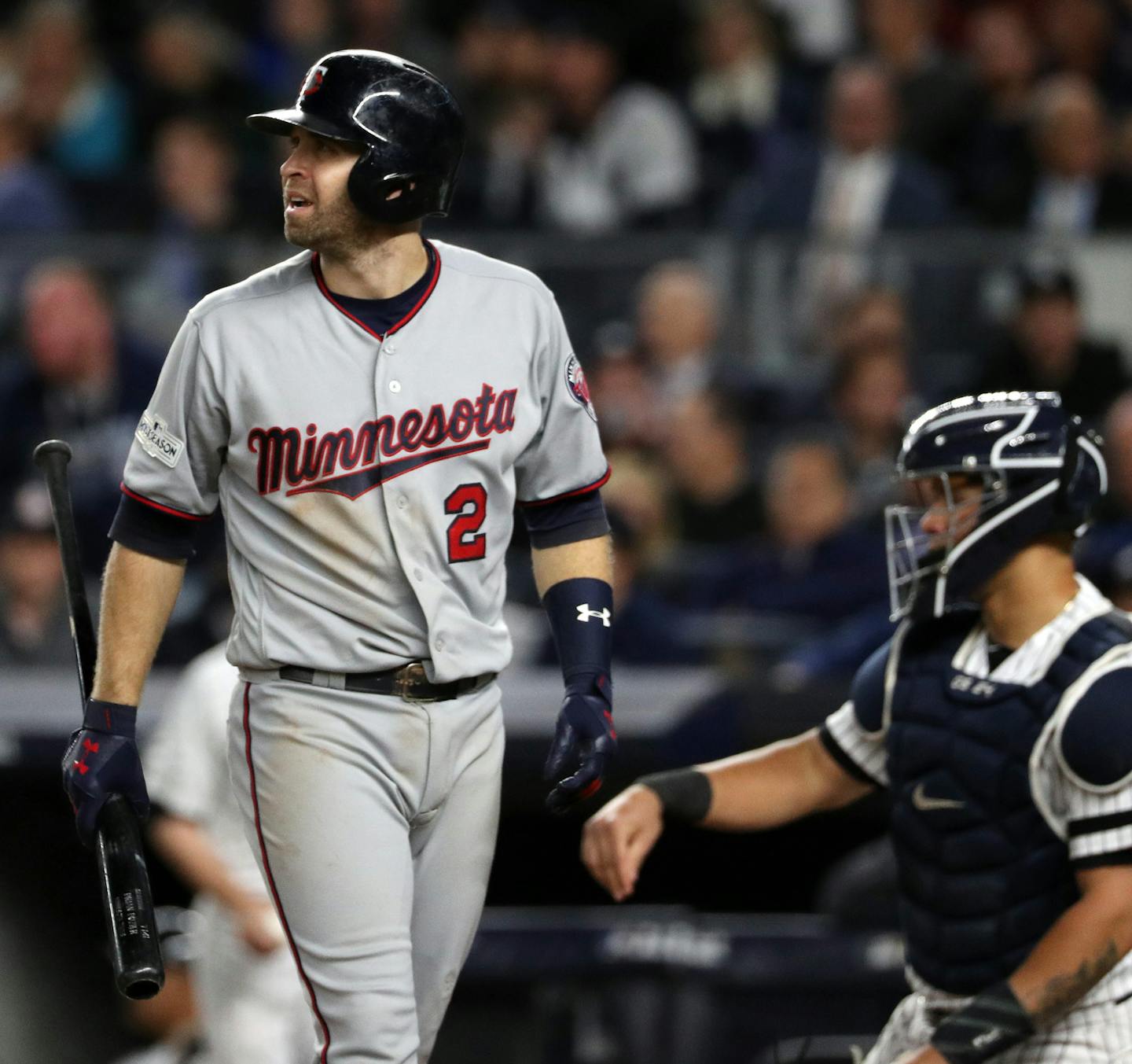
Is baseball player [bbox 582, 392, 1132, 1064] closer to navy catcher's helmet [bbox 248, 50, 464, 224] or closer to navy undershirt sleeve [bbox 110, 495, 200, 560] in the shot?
navy undershirt sleeve [bbox 110, 495, 200, 560]

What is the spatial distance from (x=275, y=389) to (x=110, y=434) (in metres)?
4.44

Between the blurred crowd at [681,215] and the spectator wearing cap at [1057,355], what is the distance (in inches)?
0.5

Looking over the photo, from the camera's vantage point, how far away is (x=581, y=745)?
9.63 ft

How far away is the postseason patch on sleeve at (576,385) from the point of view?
3115 mm

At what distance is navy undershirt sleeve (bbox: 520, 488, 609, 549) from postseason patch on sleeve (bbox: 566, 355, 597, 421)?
137mm

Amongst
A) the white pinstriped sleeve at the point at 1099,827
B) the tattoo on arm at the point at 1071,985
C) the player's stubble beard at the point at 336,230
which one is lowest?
the tattoo on arm at the point at 1071,985

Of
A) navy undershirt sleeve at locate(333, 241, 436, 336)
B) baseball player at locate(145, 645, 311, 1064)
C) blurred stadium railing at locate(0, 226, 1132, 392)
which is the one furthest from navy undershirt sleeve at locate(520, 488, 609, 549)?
blurred stadium railing at locate(0, 226, 1132, 392)

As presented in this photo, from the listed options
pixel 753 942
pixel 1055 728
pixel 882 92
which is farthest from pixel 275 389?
pixel 882 92

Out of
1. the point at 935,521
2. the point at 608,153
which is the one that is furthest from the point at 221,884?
the point at 608,153

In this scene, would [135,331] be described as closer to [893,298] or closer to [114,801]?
[893,298]

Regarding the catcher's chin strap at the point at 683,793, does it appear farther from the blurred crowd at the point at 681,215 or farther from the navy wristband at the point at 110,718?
the blurred crowd at the point at 681,215

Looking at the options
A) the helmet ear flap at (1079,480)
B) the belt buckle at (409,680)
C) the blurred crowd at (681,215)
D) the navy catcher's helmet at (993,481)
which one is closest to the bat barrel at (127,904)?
the belt buckle at (409,680)

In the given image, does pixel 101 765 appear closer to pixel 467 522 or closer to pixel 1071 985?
pixel 467 522

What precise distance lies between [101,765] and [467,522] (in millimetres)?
640
